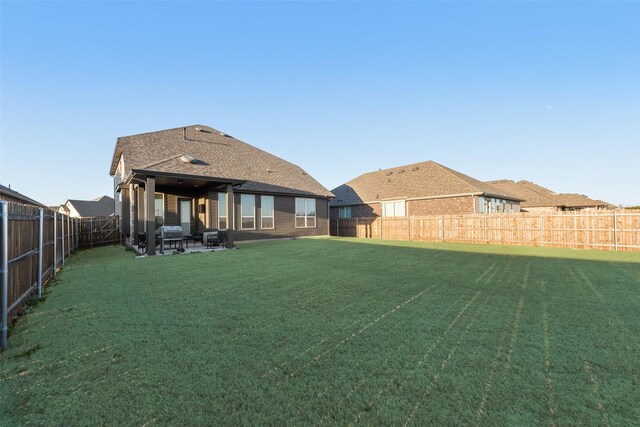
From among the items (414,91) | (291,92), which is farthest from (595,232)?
(291,92)

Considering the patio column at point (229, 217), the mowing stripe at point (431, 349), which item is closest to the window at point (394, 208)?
the patio column at point (229, 217)

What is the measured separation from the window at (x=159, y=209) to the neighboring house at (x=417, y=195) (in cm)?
1689

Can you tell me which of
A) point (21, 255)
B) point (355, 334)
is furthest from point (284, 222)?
point (355, 334)

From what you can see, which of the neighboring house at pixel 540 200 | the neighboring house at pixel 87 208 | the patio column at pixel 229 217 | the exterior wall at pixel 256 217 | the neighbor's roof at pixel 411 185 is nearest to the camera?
the patio column at pixel 229 217

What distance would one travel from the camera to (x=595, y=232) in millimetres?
12625

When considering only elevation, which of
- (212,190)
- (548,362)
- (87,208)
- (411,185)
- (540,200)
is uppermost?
(411,185)

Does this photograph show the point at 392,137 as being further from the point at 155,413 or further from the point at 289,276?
the point at 155,413

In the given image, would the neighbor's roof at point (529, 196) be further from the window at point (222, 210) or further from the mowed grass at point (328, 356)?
the mowed grass at point (328, 356)

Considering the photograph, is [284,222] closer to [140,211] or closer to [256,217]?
[256,217]

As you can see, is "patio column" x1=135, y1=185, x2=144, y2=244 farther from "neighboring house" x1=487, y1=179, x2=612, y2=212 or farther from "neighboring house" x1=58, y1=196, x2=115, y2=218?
"neighboring house" x1=58, y1=196, x2=115, y2=218

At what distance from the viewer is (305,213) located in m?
19.2

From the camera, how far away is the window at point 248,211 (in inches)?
627

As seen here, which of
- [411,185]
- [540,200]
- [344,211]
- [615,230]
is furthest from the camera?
[540,200]

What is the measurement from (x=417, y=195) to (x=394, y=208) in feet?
7.87
